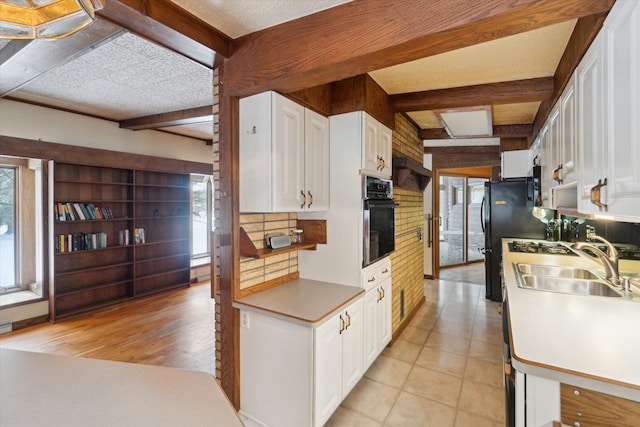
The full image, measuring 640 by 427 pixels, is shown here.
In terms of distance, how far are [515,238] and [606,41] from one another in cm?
382

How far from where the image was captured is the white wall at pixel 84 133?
358 cm

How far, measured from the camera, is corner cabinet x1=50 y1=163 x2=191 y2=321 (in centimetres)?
401

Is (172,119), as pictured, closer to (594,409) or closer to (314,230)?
(314,230)

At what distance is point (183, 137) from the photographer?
5.50 meters

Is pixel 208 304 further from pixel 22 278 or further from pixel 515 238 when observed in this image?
pixel 515 238

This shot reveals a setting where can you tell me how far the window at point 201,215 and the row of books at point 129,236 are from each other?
1119 millimetres

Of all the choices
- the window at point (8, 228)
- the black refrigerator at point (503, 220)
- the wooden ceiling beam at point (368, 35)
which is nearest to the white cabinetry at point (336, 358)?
the wooden ceiling beam at point (368, 35)

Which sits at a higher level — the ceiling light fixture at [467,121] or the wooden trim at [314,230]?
the ceiling light fixture at [467,121]

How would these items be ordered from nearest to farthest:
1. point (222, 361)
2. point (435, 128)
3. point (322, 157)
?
1. point (222, 361)
2. point (322, 157)
3. point (435, 128)

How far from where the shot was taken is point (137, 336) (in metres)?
3.40

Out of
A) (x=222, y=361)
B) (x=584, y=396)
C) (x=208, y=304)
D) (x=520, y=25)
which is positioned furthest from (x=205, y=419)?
(x=208, y=304)

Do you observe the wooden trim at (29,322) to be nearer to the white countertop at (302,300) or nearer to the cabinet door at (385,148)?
the white countertop at (302,300)

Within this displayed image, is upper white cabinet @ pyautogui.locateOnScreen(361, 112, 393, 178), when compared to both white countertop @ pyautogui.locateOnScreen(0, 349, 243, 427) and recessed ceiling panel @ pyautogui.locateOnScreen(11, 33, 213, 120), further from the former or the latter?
white countertop @ pyautogui.locateOnScreen(0, 349, 243, 427)

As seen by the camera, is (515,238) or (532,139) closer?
(532,139)
